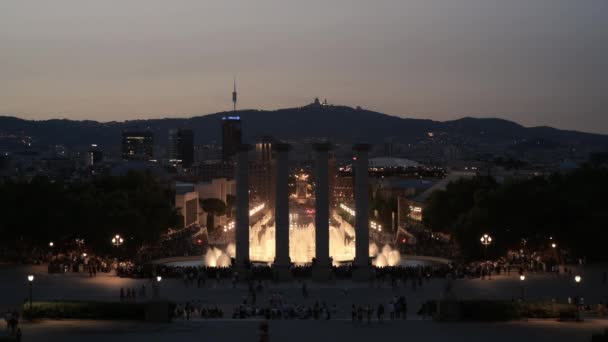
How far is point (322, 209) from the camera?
6756 cm

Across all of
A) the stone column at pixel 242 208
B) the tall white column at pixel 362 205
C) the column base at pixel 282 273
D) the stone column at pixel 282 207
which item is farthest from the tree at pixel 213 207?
the column base at pixel 282 273

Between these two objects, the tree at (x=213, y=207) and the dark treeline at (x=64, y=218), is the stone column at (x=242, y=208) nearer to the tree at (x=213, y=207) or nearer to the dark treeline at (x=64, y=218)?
the dark treeline at (x=64, y=218)

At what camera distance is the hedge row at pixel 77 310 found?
46.6 meters

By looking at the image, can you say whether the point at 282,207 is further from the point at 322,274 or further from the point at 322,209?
the point at 322,274

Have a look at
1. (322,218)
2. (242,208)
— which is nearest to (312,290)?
(322,218)

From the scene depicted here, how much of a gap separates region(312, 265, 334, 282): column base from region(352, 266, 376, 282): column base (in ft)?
4.71

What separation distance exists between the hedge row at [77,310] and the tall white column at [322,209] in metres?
20.7

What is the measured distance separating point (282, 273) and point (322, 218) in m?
4.26

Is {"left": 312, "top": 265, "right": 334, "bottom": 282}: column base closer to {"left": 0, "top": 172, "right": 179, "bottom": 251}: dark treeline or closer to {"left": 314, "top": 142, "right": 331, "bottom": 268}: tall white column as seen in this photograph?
{"left": 314, "top": 142, "right": 331, "bottom": 268}: tall white column

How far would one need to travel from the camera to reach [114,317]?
47188 millimetres

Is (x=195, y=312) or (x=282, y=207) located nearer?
(x=195, y=312)

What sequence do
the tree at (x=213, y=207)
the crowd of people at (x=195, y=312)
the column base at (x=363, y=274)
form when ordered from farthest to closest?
the tree at (x=213, y=207) → the column base at (x=363, y=274) → the crowd of people at (x=195, y=312)

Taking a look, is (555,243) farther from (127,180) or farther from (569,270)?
(127,180)

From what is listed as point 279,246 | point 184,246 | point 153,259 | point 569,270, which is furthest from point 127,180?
point 569,270
